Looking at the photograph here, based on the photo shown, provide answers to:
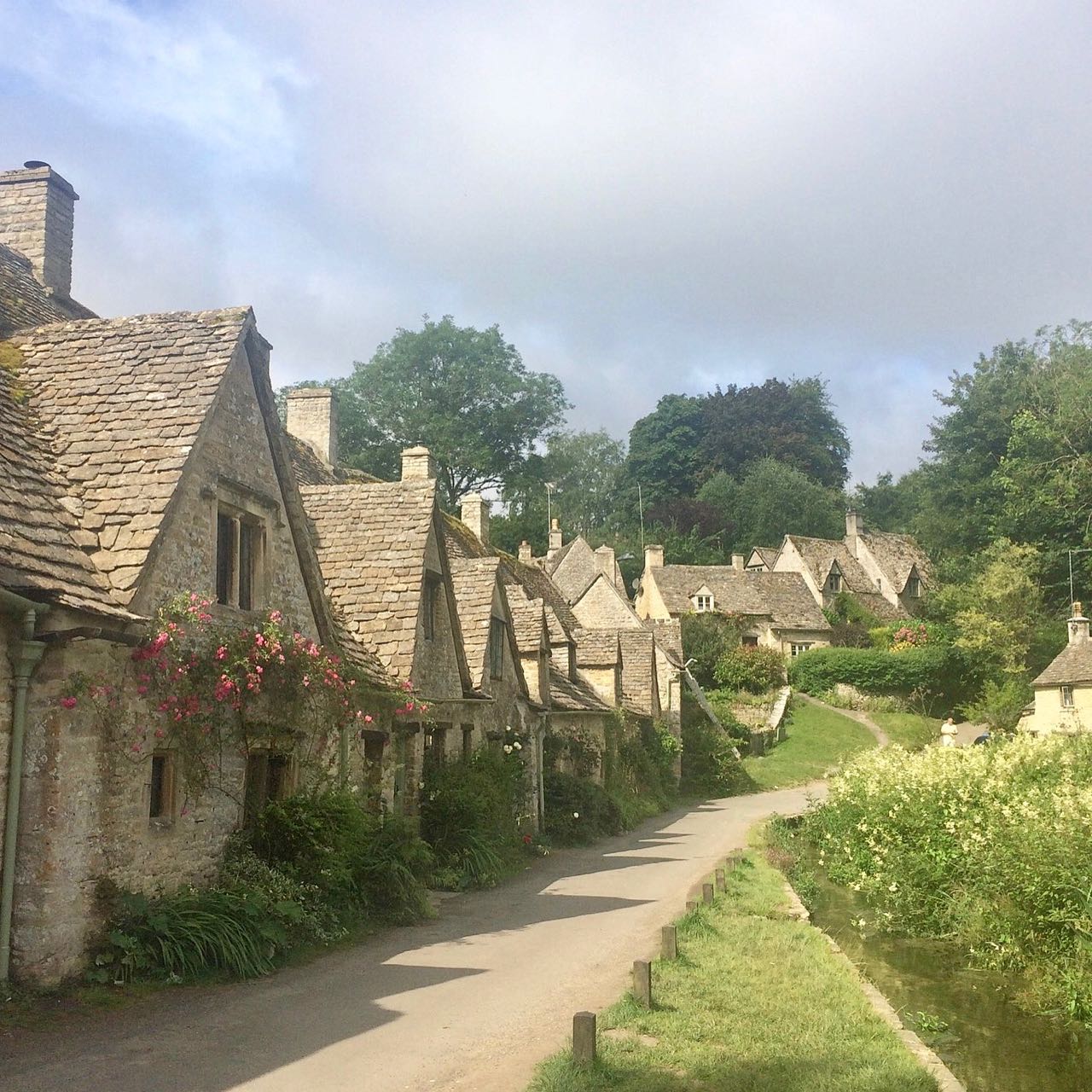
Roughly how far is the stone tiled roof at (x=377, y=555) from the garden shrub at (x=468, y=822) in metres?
2.44

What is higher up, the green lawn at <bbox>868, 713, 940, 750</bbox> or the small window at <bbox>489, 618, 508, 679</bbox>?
the small window at <bbox>489, 618, 508, 679</bbox>

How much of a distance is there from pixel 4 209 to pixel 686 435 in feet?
270

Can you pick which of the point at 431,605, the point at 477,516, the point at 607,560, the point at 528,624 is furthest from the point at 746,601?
the point at 431,605

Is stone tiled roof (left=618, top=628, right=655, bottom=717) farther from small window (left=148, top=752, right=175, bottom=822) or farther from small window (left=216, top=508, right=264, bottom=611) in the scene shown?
small window (left=148, top=752, right=175, bottom=822)

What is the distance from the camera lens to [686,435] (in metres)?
97.4

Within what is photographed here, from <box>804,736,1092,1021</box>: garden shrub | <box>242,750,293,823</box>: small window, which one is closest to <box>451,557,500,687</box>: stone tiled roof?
<box>242,750,293,823</box>: small window

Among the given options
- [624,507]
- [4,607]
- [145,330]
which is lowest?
[4,607]

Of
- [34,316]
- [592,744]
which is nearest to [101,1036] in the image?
[34,316]

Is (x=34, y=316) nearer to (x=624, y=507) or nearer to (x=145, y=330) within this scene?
(x=145, y=330)

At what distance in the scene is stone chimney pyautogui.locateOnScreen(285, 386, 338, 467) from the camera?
1067 inches

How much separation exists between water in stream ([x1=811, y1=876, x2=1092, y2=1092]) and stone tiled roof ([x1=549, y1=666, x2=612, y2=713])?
12.0m

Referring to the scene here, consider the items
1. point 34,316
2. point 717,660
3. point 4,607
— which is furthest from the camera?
point 717,660

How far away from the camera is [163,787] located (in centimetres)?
1151

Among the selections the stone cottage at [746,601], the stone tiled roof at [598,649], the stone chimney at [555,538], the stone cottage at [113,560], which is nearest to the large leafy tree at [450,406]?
the stone chimney at [555,538]
